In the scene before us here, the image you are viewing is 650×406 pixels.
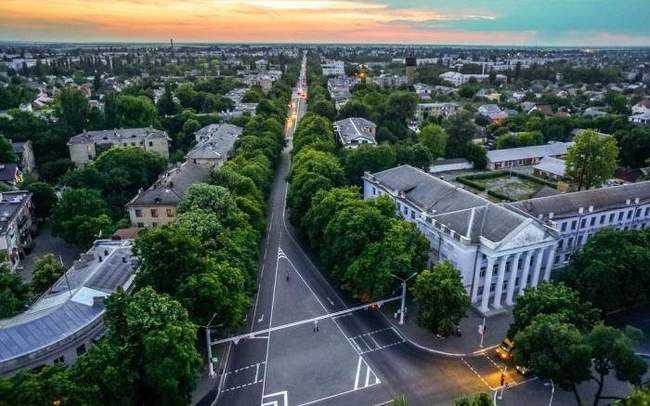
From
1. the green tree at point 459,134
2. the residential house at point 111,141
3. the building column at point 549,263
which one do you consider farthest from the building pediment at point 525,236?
the residential house at point 111,141

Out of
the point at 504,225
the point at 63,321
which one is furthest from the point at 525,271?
the point at 63,321

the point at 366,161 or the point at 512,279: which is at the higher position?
the point at 366,161

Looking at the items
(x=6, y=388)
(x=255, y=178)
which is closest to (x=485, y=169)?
(x=255, y=178)

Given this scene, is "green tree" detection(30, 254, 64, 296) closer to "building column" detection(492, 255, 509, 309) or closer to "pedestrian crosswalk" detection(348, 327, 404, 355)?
"pedestrian crosswalk" detection(348, 327, 404, 355)

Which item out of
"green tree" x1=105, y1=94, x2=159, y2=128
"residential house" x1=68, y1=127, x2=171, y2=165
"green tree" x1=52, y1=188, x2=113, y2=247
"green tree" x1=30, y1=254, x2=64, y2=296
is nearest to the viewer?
"green tree" x1=30, y1=254, x2=64, y2=296

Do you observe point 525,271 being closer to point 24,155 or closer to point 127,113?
point 24,155

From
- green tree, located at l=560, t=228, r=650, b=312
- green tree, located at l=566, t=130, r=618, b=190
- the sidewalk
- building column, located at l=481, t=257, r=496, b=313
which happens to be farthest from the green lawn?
the sidewalk
